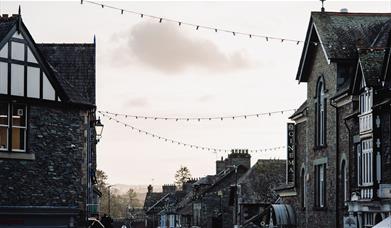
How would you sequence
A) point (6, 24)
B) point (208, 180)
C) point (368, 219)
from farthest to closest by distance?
point (208, 180)
point (6, 24)
point (368, 219)

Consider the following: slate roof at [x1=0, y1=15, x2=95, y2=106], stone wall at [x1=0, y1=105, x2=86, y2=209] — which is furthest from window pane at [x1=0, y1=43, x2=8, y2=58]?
stone wall at [x1=0, y1=105, x2=86, y2=209]

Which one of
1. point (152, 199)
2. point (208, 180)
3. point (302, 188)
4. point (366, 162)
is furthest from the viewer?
point (152, 199)

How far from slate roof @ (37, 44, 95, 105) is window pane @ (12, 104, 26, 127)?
2.19 meters

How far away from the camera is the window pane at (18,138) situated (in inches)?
1201

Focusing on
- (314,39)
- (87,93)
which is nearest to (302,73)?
(314,39)

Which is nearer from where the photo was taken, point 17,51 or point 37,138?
point 17,51

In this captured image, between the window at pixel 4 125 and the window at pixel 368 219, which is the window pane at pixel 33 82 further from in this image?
the window at pixel 368 219

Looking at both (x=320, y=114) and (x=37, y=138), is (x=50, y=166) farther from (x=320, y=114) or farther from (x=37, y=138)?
(x=320, y=114)

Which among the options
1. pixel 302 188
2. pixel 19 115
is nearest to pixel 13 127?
pixel 19 115

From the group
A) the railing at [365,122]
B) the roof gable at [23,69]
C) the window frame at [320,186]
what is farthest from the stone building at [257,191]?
the roof gable at [23,69]

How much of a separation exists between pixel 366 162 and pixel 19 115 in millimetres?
12440

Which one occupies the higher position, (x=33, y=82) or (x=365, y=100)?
(x=33, y=82)

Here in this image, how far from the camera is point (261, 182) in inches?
2320

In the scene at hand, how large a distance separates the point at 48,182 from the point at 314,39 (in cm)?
1373
